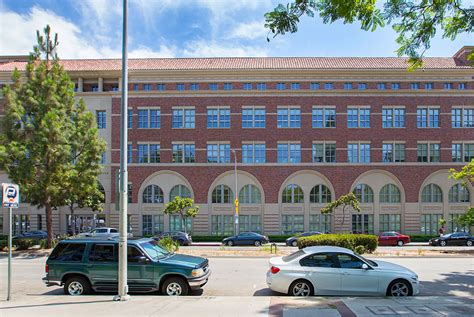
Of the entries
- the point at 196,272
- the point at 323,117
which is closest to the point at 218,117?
the point at 323,117

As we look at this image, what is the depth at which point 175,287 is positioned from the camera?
1077 cm

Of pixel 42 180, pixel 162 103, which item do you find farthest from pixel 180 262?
pixel 162 103

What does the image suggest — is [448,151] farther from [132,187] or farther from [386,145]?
[132,187]

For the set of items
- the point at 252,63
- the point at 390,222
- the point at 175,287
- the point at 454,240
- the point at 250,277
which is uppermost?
the point at 252,63

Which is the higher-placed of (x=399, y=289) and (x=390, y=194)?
(x=390, y=194)

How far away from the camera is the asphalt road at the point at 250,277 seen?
472 inches

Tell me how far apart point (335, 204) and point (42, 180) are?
80.4 ft

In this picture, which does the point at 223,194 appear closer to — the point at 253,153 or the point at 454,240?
A: the point at 253,153

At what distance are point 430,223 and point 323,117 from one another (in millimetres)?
16041

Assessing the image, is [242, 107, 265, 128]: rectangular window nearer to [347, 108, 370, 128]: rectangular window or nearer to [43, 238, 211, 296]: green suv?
[347, 108, 370, 128]: rectangular window

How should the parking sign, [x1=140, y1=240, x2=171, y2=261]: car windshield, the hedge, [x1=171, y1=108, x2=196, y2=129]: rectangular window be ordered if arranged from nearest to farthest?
the parking sign, [x1=140, y1=240, x2=171, y2=261]: car windshield, the hedge, [x1=171, y1=108, x2=196, y2=129]: rectangular window

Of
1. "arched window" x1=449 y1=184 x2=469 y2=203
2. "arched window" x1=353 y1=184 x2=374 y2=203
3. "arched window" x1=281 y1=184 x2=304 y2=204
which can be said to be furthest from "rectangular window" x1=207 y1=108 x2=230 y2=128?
"arched window" x1=449 y1=184 x2=469 y2=203

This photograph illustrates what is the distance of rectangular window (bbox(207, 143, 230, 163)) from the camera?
4338 cm

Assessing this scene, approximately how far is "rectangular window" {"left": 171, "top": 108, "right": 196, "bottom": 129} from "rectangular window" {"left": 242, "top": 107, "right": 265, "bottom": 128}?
5.61 meters
